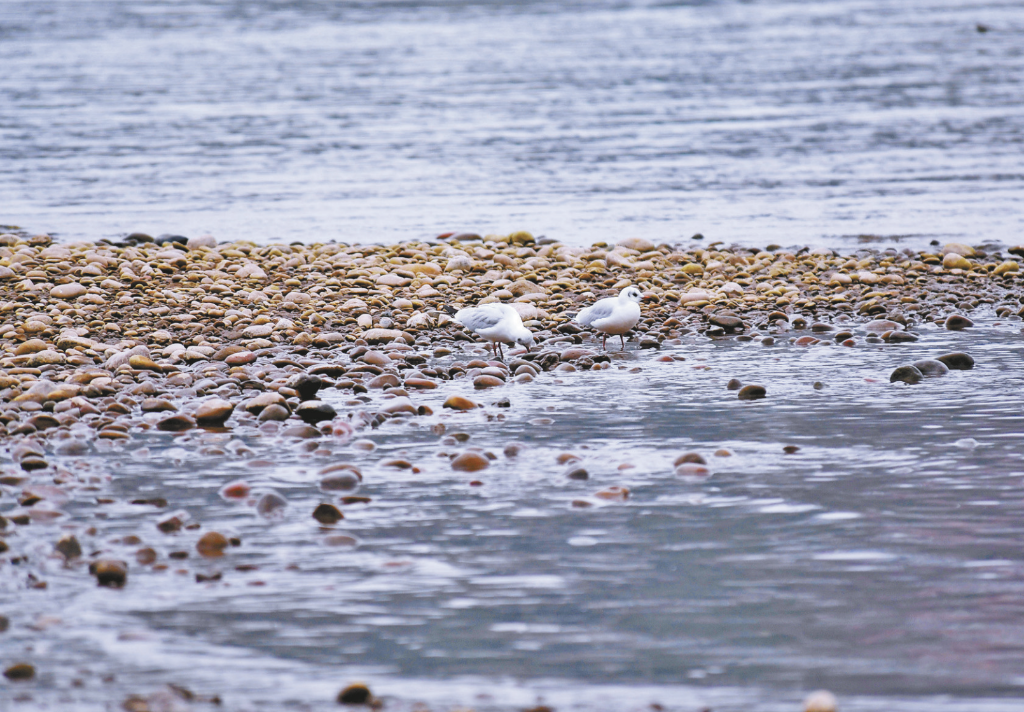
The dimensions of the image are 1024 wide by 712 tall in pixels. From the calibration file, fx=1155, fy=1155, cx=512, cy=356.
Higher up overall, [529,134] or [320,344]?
[529,134]

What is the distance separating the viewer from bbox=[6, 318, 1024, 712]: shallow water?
4.56 m

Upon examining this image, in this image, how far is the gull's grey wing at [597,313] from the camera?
10117 mm

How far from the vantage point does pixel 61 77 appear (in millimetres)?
40281

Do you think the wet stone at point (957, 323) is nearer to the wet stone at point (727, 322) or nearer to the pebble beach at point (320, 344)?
the pebble beach at point (320, 344)

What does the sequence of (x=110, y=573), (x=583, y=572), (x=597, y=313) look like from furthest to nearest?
(x=597, y=313) → (x=583, y=572) → (x=110, y=573)

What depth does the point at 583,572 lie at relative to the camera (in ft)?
18.2

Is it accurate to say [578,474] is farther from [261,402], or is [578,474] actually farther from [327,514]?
[261,402]

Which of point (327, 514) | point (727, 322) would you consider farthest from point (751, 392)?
point (327, 514)

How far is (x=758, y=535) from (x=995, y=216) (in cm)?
1294

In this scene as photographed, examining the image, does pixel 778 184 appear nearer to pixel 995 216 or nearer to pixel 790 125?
pixel 995 216

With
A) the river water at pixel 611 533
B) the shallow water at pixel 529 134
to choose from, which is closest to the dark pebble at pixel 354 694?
the river water at pixel 611 533

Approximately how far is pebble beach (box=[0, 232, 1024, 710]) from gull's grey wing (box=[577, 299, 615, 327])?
31cm

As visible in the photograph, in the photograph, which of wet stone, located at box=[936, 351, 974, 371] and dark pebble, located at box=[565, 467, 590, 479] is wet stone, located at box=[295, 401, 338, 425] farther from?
wet stone, located at box=[936, 351, 974, 371]

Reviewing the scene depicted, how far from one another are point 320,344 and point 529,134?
17.4 metres
